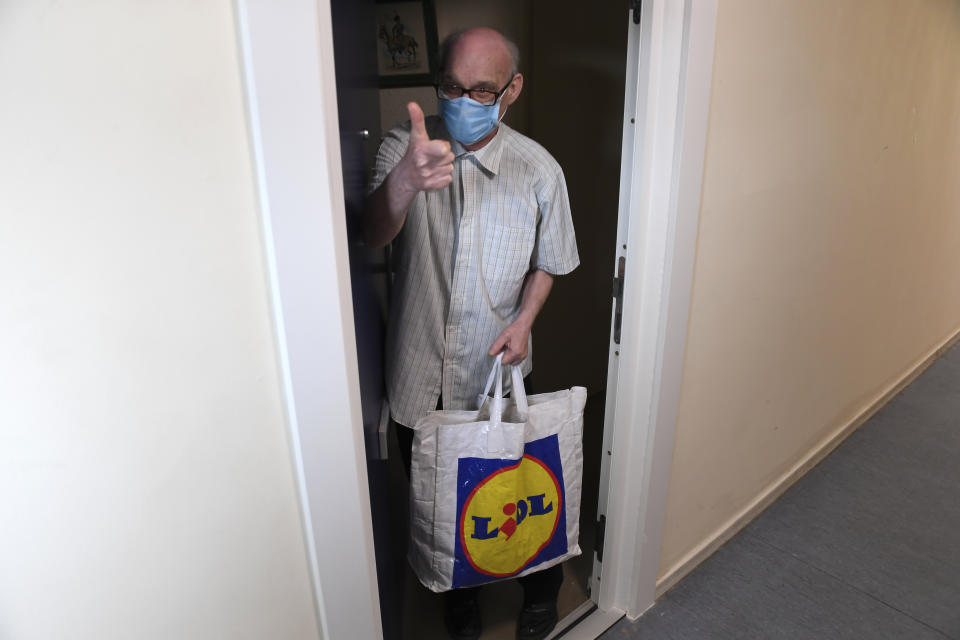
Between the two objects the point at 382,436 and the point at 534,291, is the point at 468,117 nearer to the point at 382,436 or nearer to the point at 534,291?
the point at 534,291

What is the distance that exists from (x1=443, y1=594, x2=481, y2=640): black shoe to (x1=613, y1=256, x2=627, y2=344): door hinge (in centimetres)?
83

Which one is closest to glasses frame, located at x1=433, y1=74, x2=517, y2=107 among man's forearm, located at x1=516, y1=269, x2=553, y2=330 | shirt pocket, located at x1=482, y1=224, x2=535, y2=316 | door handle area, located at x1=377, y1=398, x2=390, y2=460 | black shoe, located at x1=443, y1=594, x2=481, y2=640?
shirt pocket, located at x1=482, y1=224, x2=535, y2=316

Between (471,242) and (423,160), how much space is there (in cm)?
37

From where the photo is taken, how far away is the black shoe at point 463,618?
61.7 inches

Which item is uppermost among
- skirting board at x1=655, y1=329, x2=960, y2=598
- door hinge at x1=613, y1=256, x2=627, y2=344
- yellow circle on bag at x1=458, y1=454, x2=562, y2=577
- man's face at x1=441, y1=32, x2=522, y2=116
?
man's face at x1=441, y1=32, x2=522, y2=116

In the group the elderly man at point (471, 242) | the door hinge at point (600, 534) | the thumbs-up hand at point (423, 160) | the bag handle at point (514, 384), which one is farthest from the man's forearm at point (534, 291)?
the door hinge at point (600, 534)

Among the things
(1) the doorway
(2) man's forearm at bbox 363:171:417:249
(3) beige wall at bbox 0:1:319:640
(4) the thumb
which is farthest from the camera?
(1) the doorway

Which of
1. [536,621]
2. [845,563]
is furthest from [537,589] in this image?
[845,563]

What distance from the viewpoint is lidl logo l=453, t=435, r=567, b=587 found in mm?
1260

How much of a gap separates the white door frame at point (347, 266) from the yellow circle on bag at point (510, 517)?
0.25 metres

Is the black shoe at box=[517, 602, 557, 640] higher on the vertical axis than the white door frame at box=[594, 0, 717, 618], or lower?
lower

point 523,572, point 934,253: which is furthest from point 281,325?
point 934,253

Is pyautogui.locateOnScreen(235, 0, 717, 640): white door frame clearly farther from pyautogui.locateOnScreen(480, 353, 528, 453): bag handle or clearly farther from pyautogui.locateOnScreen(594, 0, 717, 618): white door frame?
pyautogui.locateOnScreen(480, 353, 528, 453): bag handle

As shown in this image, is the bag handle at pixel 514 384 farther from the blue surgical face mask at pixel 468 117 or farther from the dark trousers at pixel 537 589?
the blue surgical face mask at pixel 468 117
